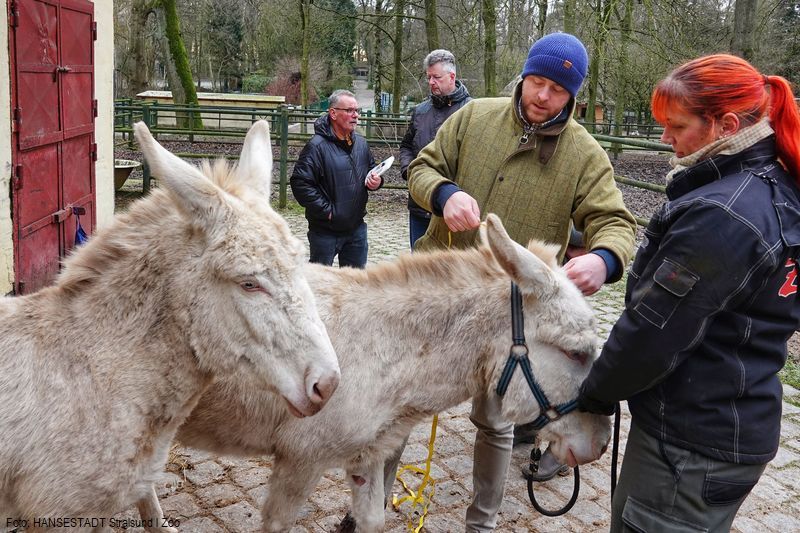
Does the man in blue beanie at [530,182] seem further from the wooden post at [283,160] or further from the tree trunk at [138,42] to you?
the tree trunk at [138,42]

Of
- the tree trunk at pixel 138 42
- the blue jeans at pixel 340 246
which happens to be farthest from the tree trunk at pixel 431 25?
the blue jeans at pixel 340 246

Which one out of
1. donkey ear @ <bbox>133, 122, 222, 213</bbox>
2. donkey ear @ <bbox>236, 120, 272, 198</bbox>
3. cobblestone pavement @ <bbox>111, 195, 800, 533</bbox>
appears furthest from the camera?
cobblestone pavement @ <bbox>111, 195, 800, 533</bbox>

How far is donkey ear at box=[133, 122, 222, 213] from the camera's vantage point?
2.20 meters

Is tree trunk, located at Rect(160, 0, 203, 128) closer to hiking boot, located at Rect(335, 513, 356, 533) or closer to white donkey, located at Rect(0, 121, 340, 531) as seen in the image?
hiking boot, located at Rect(335, 513, 356, 533)

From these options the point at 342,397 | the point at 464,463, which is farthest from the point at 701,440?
the point at 464,463

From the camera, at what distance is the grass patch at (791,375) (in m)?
6.02

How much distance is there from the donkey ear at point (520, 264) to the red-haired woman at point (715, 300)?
51 cm

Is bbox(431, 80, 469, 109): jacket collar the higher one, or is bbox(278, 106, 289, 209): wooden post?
bbox(431, 80, 469, 109): jacket collar

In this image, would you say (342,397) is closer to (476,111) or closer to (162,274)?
(162,274)

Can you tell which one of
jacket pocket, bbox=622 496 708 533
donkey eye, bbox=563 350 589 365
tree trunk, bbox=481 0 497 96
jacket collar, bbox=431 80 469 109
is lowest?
jacket pocket, bbox=622 496 708 533

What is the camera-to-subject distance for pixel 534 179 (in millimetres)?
3412

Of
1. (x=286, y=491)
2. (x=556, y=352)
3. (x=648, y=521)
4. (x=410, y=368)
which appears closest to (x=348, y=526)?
(x=286, y=491)

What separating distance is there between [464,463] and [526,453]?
48cm

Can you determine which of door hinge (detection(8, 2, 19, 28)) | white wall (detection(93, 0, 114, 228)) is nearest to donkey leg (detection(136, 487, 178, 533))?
door hinge (detection(8, 2, 19, 28))
